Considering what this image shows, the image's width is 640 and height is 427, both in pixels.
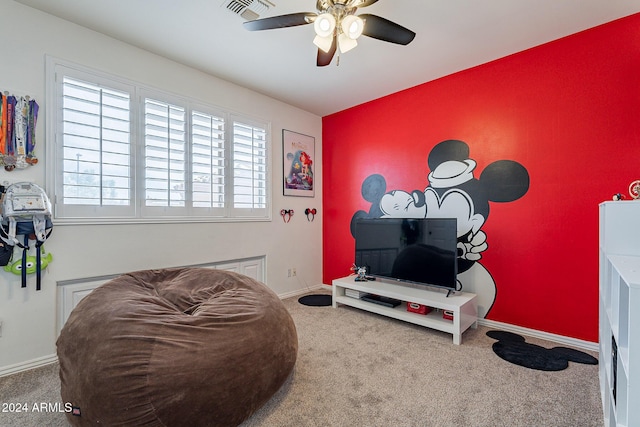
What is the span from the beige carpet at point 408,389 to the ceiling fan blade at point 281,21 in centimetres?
230

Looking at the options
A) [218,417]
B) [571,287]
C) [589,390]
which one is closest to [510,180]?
[571,287]

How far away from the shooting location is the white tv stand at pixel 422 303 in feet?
8.11

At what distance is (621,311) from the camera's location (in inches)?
47.1

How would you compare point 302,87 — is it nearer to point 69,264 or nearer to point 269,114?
point 269,114

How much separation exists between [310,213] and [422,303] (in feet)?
6.93

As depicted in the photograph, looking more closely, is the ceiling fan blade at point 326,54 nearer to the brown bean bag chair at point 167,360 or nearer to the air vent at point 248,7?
the air vent at point 248,7

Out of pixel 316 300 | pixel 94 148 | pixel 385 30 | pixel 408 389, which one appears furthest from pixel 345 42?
A: pixel 316 300

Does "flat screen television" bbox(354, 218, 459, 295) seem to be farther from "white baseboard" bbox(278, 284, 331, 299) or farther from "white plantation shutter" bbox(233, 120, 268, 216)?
"white plantation shutter" bbox(233, 120, 268, 216)

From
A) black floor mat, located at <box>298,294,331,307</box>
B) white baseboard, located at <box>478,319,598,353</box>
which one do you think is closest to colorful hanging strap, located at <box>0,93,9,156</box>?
black floor mat, located at <box>298,294,331,307</box>

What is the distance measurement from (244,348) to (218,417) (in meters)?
0.30

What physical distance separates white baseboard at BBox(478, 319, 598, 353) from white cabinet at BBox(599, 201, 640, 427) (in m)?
0.65

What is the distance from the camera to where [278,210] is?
383 centimetres

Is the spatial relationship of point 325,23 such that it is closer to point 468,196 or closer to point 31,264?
point 468,196

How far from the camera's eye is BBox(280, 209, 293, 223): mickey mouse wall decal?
12.7 ft
